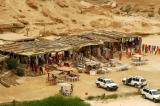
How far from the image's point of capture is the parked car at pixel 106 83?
45656mm

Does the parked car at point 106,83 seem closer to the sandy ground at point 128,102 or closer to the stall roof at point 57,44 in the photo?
the sandy ground at point 128,102

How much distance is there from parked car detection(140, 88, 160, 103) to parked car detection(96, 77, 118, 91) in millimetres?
2458

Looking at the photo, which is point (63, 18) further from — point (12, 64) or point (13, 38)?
point (12, 64)

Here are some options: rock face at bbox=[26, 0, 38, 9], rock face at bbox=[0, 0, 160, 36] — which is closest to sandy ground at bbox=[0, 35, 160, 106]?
rock face at bbox=[0, 0, 160, 36]

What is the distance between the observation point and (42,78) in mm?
49188

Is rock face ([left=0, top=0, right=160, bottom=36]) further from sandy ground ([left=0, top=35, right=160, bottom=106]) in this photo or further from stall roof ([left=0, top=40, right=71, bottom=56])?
sandy ground ([left=0, top=35, right=160, bottom=106])

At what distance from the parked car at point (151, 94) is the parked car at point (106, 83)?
2.46 meters

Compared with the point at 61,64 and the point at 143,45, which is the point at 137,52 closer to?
the point at 143,45

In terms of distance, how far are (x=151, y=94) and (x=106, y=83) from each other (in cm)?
439

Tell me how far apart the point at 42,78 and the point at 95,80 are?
4.77 m

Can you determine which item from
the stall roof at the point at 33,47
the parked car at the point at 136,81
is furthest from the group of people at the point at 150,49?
the parked car at the point at 136,81

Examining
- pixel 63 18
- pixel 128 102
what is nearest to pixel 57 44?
pixel 128 102

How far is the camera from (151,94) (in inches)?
1711

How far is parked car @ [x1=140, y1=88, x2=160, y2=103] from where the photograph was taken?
43156 mm
